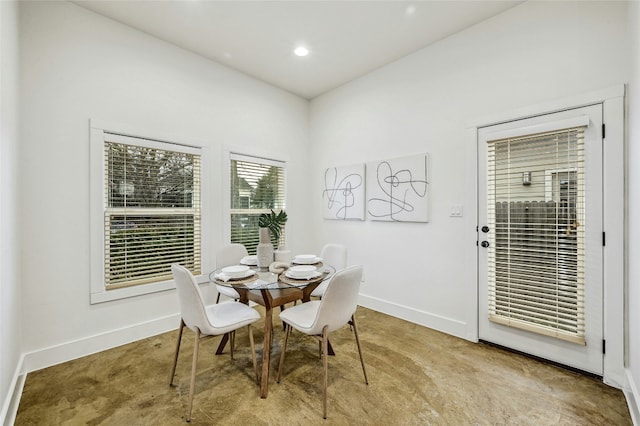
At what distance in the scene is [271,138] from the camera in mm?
3982

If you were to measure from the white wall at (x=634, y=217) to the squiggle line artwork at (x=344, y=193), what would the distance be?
2376 mm

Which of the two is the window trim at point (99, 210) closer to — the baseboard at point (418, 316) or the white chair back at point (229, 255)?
the white chair back at point (229, 255)

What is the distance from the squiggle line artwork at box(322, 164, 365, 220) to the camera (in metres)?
3.71

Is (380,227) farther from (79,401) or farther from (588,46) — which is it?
(79,401)

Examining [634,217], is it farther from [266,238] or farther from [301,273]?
[266,238]

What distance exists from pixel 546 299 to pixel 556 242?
0.48m

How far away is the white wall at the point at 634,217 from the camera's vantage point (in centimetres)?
170

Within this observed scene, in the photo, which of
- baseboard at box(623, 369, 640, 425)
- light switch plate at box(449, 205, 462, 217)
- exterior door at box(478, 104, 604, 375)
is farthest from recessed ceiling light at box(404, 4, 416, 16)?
baseboard at box(623, 369, 640, 425)

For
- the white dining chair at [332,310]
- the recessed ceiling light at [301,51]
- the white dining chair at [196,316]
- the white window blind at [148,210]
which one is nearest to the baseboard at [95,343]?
the white window blind at [148,210]

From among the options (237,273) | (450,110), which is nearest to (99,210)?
(237,273)

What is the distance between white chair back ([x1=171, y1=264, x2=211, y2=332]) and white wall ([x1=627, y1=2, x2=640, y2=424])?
8.74 ft

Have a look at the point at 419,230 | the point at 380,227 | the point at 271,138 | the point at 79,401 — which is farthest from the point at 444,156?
the point at 79,401

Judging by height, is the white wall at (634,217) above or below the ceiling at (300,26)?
below

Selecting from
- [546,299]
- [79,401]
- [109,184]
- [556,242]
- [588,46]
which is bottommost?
[79,401]
